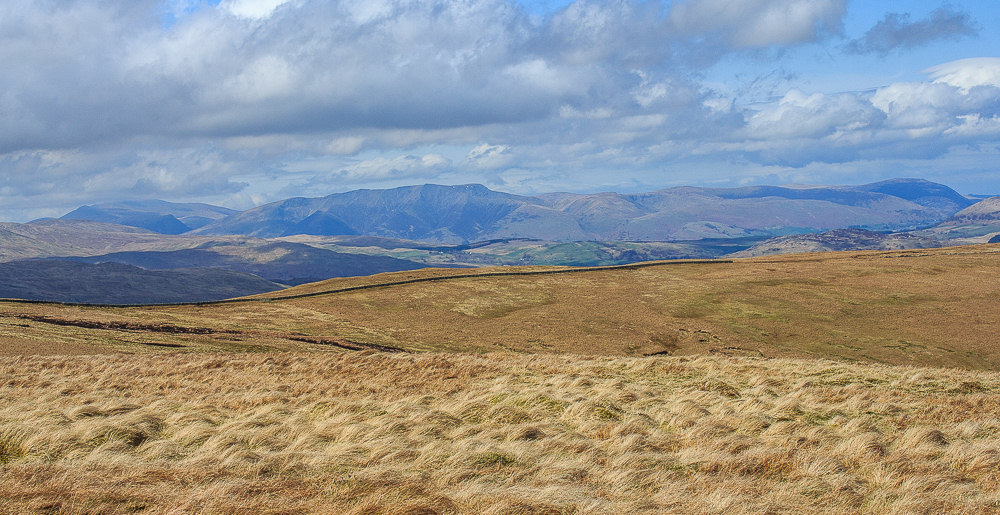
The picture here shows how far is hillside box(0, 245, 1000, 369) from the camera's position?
48750 mm

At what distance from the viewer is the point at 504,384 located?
22672 mm

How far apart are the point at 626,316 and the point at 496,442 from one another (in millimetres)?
49857

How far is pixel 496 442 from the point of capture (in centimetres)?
1475

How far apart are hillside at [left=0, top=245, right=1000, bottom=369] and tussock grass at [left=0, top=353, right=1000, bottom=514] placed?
71.8 ft

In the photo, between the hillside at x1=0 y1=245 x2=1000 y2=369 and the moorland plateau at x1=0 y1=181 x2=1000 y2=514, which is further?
the hillside at x1=0 y1=245 x2=1000 y2=369

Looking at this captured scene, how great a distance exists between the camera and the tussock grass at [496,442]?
10.7 meters

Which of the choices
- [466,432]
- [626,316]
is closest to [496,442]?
[466,432]

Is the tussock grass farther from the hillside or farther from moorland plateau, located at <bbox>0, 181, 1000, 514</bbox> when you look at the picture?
the hillside

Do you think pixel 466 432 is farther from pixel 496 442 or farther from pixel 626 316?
pixel 626 316

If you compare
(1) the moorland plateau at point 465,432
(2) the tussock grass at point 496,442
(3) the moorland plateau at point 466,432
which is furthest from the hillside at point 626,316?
(2) the tussock grass at point 496,442

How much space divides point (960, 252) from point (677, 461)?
4449 inches

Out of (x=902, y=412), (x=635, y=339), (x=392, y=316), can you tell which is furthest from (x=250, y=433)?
(x=392, y=316)

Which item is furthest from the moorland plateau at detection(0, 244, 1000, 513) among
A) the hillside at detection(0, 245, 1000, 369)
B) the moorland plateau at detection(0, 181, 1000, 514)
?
the hillside at detection(0, 245, 1000, 369)

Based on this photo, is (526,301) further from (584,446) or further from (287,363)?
(584,446)
